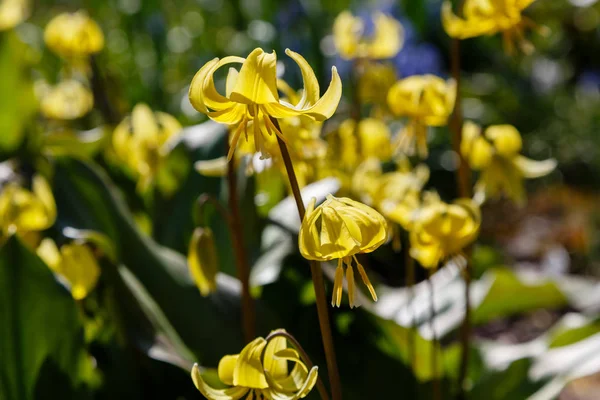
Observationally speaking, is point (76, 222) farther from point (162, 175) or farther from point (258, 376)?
point (258, 376)

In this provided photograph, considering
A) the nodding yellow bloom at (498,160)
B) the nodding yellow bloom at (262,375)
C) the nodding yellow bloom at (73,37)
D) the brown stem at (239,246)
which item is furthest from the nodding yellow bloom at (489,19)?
the nodding yellow bloom at (73,37)

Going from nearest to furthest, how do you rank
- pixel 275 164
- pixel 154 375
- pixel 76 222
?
1. pixel 275 164
2. pixel 154 375
3. pixel 76 222

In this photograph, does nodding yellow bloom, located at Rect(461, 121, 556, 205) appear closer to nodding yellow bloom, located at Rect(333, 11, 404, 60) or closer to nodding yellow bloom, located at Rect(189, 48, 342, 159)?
nodding yellow bloom, located at Rect(333, 11, 404, 60)

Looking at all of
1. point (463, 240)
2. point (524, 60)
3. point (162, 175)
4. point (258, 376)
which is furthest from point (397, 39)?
point (524, 60)

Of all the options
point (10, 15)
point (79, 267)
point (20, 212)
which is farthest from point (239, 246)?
point (10, 15)

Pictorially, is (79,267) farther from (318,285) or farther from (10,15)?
(10,15)

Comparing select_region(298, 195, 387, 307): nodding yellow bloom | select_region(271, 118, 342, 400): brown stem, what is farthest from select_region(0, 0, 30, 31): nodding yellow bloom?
select_region(298, 195, 387, 307): nodding yellow bloom

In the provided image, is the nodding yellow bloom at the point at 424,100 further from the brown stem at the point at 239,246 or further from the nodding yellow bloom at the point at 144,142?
the nodding yellow bloom at the point at 144,142
